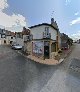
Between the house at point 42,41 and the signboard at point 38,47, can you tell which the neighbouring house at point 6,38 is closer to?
the house at point 42,41

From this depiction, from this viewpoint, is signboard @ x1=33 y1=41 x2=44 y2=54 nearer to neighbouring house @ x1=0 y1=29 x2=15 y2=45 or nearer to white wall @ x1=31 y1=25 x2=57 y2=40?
white wall @ x1=31 y1=25 x2=57 y2=40

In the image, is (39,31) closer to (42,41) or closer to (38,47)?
(42,41)

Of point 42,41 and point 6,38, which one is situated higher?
point 6,38

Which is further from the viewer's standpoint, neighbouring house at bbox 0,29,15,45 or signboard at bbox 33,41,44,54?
neighbouring house at bbox 0,29,15,45

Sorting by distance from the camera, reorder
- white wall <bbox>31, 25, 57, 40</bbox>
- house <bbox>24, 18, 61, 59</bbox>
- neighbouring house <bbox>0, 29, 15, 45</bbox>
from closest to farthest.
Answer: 1. house <bbox>24, 18, 61, 59</bbox>
2. white wall <bbox>31, 25, 57, 40</bbox>
3. neighbouring house <bbox>0, 29, 15, 45</bbox>

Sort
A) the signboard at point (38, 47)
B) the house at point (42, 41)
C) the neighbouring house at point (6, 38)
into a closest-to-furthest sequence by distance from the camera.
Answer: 1. the house at point (42, 41)
2. the signboard at point (38, 47)
3. the neighbouring house at point (6, 38)

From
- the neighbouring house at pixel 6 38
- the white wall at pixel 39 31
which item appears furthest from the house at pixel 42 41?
the neighbouring house at pixel 6 38

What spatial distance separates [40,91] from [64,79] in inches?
208

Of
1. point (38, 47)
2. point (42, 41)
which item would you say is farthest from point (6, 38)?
point (42, 41)

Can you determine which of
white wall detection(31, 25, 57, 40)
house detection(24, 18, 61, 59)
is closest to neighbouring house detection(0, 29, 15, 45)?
house detection(24, 18, 61, 59)

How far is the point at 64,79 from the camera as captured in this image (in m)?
19.2

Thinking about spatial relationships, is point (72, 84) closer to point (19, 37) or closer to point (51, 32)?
point (51, 32)

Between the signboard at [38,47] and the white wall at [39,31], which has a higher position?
the white wall at [39,31]

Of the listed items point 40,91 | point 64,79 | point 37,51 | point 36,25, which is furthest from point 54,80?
point 36,25
